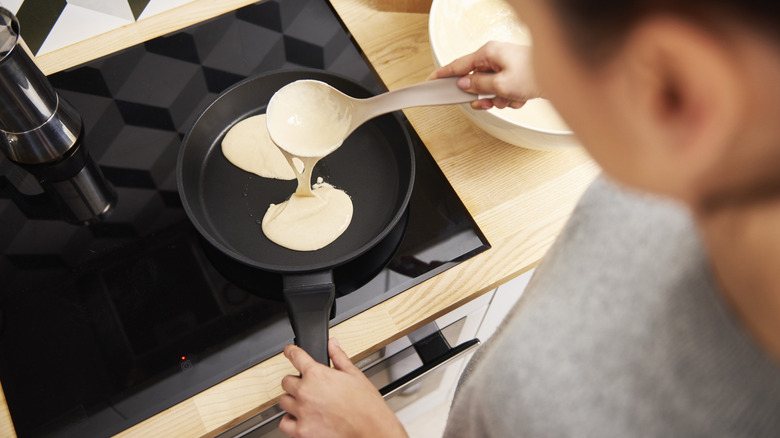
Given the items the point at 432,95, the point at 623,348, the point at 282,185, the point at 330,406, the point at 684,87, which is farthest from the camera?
the point at 282,185

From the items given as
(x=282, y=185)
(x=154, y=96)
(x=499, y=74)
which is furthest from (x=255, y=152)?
(x=499, y=74)

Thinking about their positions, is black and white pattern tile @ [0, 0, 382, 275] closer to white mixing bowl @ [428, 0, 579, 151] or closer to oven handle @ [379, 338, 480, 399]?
white mixing bowl @ [428, 0, 579, 151]

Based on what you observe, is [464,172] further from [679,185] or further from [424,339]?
[679,185]

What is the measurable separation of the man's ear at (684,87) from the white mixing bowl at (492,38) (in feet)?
1.63

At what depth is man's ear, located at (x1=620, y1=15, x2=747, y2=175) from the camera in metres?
0.22

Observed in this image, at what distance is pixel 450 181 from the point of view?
0.85 meters

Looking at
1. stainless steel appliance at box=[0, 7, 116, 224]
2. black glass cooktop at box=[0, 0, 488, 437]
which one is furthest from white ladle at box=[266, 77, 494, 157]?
stainless steel appliance at box=[0, 7, 116, 224]

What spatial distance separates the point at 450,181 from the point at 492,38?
0.27 m

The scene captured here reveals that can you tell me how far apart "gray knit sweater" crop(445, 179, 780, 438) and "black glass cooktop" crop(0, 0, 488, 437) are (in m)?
0.31

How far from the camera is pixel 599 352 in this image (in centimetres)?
43

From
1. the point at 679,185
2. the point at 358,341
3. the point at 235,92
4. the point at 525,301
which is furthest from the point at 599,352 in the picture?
the point at 235,92

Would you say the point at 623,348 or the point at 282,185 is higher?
the point at 282,185

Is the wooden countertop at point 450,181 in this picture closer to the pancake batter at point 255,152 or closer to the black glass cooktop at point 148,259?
the black glass cooktop at point 148,259

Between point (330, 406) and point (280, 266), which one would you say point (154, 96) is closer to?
point (280, 266)
